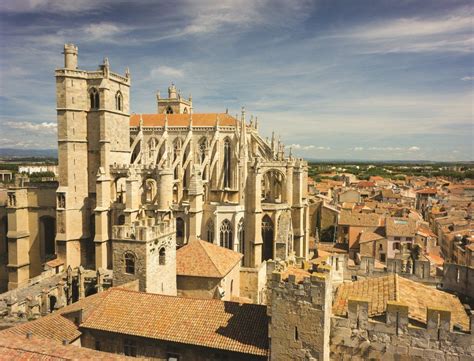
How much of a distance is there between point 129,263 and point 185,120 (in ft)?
90.9

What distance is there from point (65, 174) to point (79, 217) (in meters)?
4.55

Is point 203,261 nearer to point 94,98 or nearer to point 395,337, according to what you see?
point 395,337

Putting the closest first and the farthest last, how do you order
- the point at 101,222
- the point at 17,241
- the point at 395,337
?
the point at 395,337 → the point at 101,222 → the point at 17,241

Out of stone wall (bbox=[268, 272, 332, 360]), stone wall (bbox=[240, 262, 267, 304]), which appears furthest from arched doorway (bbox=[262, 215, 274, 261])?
stone wall (bbox=[268, 272, 332, 360])

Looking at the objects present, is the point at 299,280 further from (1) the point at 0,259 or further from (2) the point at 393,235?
(1) the point at 0,259

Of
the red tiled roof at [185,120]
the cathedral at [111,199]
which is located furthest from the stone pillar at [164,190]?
the red tiled roof at [185,120]

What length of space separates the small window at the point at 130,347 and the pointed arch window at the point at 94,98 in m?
26.8

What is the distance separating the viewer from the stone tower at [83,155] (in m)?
36.5

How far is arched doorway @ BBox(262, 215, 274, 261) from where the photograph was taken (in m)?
37.8

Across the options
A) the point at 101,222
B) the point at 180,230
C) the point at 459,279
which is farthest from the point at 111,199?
the point at 459,279

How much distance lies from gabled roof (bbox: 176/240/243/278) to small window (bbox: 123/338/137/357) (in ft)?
23.6

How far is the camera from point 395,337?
13.5 metres

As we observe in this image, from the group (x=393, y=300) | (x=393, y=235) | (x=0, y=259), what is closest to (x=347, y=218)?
(x=393, y=235)

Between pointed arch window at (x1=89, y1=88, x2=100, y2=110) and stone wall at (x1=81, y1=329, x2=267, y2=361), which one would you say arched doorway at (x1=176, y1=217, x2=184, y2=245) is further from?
stone wall at (x1=81, y1=329, x2=267, y2=361)
